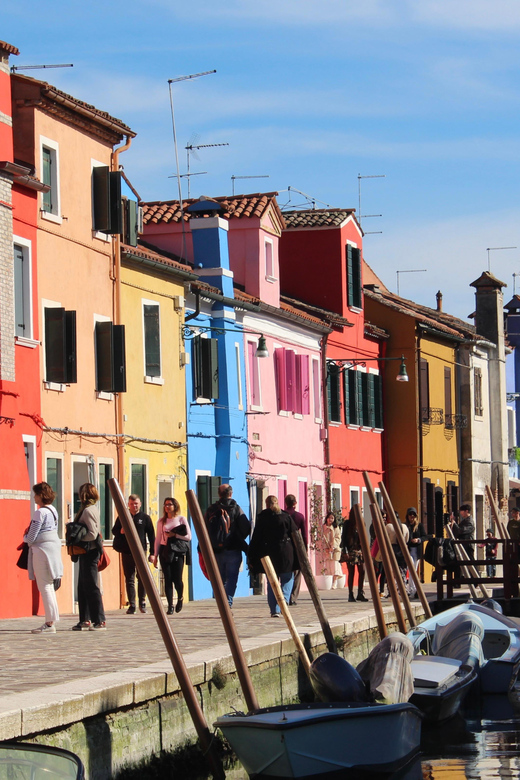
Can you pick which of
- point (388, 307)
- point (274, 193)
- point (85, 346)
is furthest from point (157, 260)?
point (388, 307)

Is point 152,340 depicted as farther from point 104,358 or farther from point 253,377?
point 253,377

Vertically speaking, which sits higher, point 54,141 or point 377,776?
point 54,141

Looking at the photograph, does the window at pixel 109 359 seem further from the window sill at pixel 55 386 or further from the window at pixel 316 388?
the window at pixel 316 388

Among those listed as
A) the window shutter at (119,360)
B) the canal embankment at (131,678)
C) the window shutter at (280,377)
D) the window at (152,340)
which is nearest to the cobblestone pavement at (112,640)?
the canal embankment at (131,678)

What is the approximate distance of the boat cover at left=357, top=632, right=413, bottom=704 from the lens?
48.9 ft

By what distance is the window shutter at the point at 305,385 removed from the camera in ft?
123

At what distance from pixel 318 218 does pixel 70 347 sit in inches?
683

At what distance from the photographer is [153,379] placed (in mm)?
29375

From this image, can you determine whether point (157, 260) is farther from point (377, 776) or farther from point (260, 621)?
point (377, 776)

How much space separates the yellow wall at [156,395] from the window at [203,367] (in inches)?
23.5

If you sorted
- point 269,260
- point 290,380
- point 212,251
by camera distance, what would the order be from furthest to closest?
1. point 269,260
2. point 290,380
3. point 212,251

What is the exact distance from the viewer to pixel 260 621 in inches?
791

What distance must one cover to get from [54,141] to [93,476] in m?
5.87

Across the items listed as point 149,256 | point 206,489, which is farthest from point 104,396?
point 206,489
